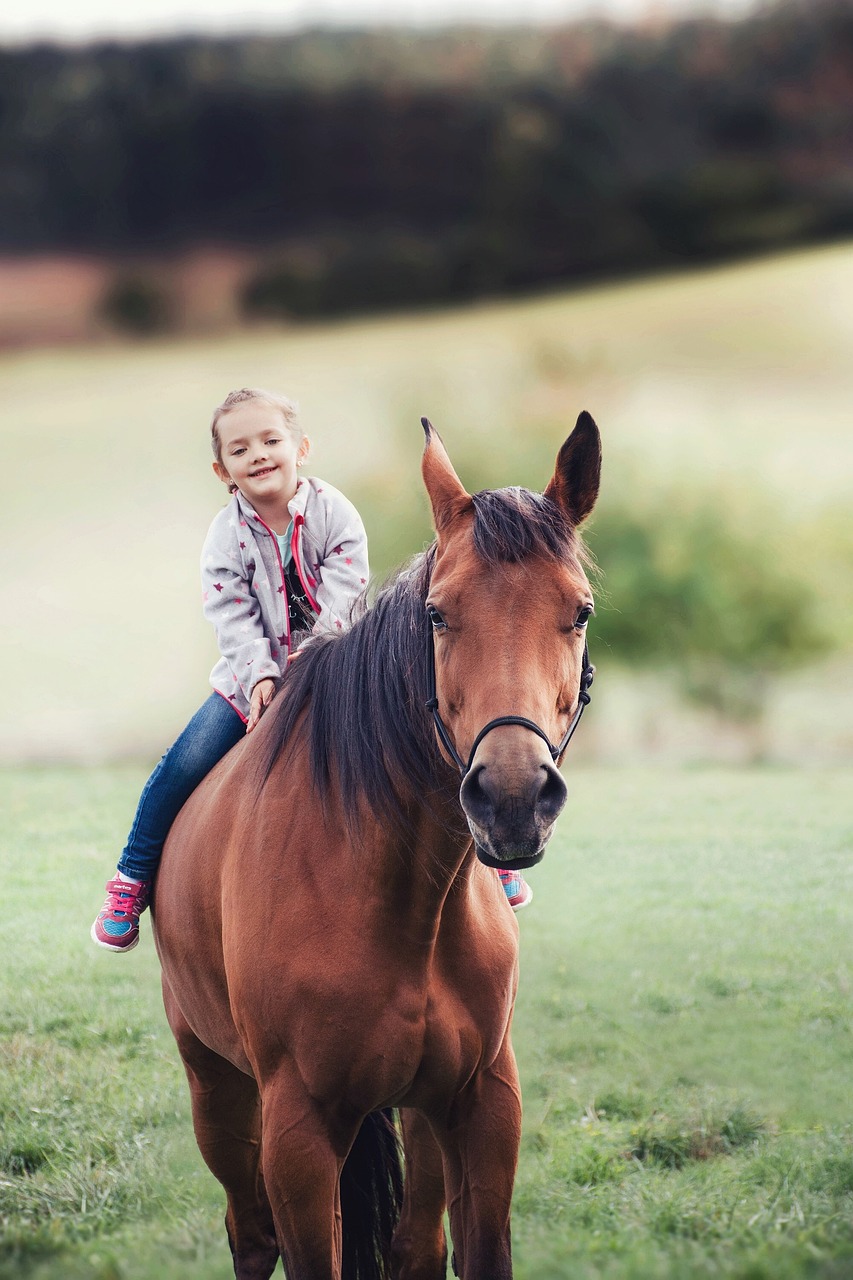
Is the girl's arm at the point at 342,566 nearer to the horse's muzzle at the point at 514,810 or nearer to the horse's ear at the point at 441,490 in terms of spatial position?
the horse's ear at the point at 441,490

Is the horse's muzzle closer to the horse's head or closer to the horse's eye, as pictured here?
the horse's head

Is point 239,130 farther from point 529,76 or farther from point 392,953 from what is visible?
point 392,953

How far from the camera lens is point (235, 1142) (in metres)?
3.24

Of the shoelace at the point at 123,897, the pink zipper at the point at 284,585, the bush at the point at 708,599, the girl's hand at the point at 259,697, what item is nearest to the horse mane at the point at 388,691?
the girl's hand at the point at 259,697

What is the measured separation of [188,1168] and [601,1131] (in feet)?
4.70

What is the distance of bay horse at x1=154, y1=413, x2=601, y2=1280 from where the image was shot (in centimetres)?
197

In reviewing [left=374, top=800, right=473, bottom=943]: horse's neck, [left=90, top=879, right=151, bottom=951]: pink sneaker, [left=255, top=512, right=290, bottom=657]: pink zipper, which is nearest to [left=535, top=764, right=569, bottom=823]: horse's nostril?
[left=374, top=800, right=473, bottom=943]: horse's neck

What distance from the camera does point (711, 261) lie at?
17.7 ft

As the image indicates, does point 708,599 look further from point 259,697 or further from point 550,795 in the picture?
point 550,795

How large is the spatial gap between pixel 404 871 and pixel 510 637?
2.02 feet

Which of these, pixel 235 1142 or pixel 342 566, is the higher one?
pixel 342 566

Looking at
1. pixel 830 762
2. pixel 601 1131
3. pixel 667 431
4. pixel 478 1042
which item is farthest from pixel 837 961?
pixel 667 431

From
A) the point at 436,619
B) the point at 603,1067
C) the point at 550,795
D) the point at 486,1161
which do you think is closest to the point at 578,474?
the point at 436,619

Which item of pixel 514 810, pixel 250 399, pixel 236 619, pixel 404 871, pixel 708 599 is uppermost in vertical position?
pixel 708 599
